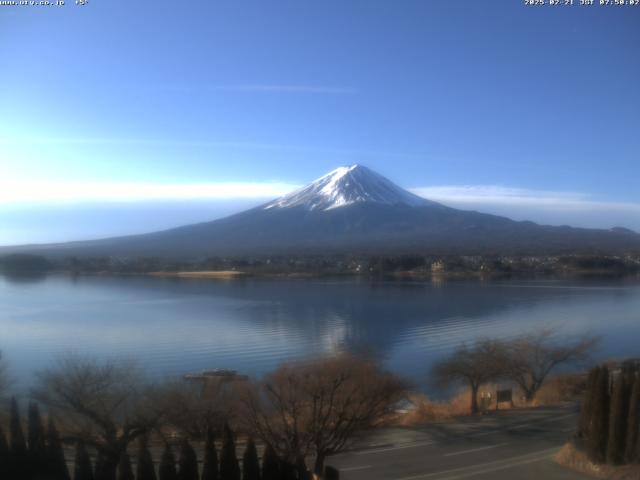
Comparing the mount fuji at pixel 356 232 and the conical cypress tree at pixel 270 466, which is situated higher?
the mount fuji at pixel 356 232

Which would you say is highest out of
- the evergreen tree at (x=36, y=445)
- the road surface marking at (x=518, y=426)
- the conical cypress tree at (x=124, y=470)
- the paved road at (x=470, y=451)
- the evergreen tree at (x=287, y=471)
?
the evergreen tree at (x=36, y=445)

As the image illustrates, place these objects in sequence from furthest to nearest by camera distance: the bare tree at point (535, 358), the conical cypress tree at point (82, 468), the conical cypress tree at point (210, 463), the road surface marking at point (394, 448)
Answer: the bare tree at point (535, 358) → the road surface marking at point (394, 448) → the conical cypress tree at point (210, 463) → the conical cypress tree at point (82, 468)

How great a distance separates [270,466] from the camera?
4887 millimetres

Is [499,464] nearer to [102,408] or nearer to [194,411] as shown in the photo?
[194,411]

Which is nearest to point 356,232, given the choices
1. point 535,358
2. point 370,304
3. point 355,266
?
point 355,266

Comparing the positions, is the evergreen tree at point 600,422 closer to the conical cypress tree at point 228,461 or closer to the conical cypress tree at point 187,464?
the conical cypress tree at point 228,461

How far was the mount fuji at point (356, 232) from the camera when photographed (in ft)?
137

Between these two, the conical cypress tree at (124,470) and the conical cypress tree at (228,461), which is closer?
the conical cypress tree at (124,470)

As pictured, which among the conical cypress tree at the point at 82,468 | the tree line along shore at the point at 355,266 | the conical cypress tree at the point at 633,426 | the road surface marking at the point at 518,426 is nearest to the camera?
the conical cypress tree at the point at 82,468

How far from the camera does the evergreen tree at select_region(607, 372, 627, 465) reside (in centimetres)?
543

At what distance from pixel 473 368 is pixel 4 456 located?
19.5ft

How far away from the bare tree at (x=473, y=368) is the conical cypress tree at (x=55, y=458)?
207 inches

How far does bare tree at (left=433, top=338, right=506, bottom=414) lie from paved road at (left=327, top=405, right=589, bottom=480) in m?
1.12

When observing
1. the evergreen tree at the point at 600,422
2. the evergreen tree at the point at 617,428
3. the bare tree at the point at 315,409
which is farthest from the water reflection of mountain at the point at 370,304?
the evergreen tree at the point at 617,428
